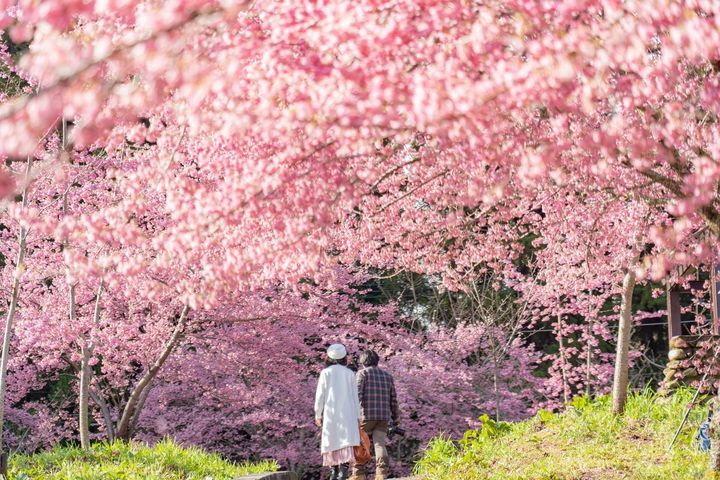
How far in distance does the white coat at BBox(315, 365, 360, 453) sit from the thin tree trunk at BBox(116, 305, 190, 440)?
2908mm

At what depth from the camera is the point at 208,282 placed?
522cm

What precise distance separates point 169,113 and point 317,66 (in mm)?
2641

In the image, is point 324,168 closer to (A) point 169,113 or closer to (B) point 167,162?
(B) point 167,162

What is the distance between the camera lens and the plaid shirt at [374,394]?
1011cm

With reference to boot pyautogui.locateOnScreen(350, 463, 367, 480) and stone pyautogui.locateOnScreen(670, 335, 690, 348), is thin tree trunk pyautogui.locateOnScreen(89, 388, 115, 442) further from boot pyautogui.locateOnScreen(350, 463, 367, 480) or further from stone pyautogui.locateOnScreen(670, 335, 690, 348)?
stone pyautogui.locateOnScreen(670, 335, 690, 348)

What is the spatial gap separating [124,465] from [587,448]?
16.0 ft

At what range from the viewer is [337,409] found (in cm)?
947

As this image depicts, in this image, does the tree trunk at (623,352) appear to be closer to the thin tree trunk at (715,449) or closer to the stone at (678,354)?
the thin tree trunk at (715,449)

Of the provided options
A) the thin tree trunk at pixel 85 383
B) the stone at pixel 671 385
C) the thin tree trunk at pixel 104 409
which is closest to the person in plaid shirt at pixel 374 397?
the thin tree trunk at pixel 85 383

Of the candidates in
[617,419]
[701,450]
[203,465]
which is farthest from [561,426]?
[203,465]

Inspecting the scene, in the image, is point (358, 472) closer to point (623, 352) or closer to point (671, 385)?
point (623, 352)

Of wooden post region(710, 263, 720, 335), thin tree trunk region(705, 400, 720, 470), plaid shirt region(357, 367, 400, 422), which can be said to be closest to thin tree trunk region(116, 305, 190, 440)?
plaid shirt region(357, 367, 400, 422)

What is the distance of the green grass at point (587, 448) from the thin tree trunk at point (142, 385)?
12.9 feet

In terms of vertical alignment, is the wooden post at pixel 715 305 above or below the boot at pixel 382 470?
above
